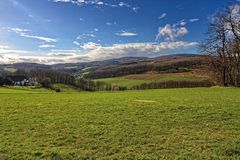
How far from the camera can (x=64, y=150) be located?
30.2 feet

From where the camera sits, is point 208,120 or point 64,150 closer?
point 64,150

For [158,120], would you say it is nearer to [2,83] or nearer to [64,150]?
[64,150]

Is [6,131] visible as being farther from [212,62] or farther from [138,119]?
[212,62]

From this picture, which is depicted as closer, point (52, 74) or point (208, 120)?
point (208, 120)

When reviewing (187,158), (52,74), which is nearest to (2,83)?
(52,74)

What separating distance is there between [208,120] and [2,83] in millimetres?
101645

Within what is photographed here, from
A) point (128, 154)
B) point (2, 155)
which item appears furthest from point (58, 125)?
point (128, 154)

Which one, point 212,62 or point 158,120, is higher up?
point 212,62

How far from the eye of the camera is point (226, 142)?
32.6 feet

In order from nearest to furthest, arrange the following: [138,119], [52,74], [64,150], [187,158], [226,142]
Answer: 1. [187,158]
2. [64,150]
3. [226,142]
4. [138,119]
5. [52,74]

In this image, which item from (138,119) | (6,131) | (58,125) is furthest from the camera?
(138,119)

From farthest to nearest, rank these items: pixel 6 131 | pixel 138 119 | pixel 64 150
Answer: pixel 138 119
pixel 6 131
pixel 64 150

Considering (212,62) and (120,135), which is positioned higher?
(212,62)

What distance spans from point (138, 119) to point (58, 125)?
398 centimetres
